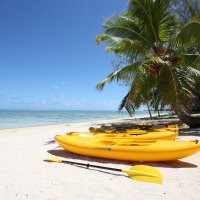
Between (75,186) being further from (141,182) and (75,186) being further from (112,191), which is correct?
(141,182)

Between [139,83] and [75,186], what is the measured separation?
14.2 ft

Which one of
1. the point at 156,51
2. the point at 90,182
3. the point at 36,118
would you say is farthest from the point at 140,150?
the point at 36,118

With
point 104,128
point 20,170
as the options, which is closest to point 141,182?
point 20,170

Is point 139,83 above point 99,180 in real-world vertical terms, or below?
above

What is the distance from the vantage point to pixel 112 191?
263 centimetres

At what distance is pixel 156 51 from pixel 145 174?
19.1 ft

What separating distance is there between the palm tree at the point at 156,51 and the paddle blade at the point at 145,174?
3.65 m

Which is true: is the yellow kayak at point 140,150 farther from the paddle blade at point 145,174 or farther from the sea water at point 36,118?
the sea water at point 36,118

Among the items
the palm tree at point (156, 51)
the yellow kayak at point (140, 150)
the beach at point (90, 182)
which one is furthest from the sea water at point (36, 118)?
the beach at point (90, 182)

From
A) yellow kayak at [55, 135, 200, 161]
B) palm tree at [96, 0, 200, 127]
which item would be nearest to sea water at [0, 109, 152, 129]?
palm tree at [96, 0, 200, 127]

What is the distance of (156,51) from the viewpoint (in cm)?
757

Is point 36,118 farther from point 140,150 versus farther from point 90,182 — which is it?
point 90,182

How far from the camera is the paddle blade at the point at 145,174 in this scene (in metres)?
2.86

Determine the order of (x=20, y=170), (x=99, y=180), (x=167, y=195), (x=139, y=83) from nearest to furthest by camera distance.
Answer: (x=167, y=195) → (x=99, y=180) → (x=20, y=170) → (x=139, y=83)
